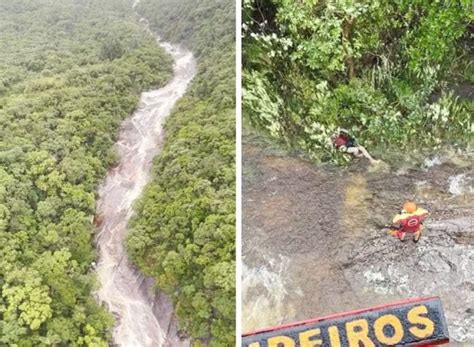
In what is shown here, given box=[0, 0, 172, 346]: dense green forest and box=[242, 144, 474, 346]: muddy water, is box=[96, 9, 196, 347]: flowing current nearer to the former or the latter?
box=[0, 0, 172, 346]: dense green forest

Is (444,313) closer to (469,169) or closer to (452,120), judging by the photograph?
(469,169)

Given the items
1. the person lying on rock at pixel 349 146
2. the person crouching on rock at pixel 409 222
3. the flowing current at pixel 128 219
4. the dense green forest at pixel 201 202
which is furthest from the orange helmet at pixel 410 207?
the flowing current at pixel 128 219

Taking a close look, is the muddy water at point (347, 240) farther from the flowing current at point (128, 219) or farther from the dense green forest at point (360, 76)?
the flowing current at point (128, 219)

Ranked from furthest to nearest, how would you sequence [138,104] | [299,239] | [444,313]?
1. [138,104]
2. [299,239]
3. [444,313]

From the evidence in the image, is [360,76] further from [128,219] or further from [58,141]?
[58,141]

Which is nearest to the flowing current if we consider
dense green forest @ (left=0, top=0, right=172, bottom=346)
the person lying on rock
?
dense green forest @ (left=0, top=0, right=172, bottom=346)

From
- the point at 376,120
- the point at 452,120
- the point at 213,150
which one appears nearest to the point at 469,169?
the point at 452,120
